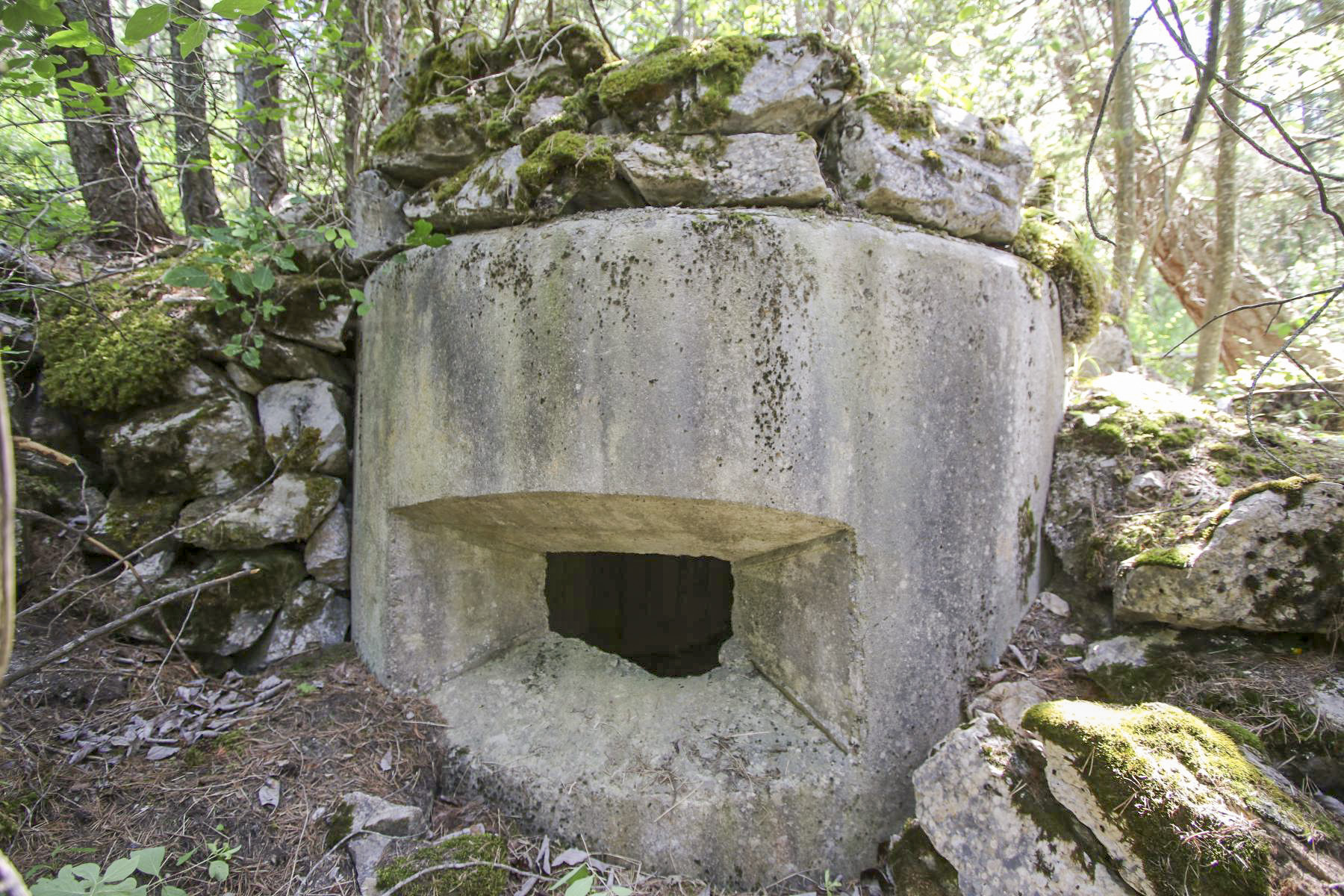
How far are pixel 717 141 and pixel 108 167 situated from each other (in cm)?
282

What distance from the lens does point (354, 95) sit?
11.5ft

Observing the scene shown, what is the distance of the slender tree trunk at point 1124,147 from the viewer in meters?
4.52

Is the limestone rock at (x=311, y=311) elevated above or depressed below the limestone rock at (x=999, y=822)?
above

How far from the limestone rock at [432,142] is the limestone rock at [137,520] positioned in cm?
145

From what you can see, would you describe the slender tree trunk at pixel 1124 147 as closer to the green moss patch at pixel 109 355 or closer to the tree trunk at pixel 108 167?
the green moss patch at pixel 109 355

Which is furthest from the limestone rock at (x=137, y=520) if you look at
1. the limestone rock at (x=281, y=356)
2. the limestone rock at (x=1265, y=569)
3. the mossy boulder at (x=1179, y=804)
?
the limestone rock at (x=1265, y=569)

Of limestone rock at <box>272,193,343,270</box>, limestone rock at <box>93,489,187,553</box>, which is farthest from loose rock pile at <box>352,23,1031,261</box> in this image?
limestone rock at <box>93,489,187,553</box>

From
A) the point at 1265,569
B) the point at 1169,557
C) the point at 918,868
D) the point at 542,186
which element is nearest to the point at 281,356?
the point at 542,186

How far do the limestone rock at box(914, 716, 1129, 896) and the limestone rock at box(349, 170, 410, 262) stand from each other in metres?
2.44

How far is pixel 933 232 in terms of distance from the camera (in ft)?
7.34

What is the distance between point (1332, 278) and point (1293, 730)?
3.70 metres

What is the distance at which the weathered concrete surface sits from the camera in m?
2.01

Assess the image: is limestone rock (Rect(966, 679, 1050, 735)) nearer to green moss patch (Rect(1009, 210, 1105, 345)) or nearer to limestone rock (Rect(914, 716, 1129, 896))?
limestone rock (Rect(914, 716, 1129, 896))

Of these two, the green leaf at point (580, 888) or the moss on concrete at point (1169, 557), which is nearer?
the green leaf at point (580, 888)
